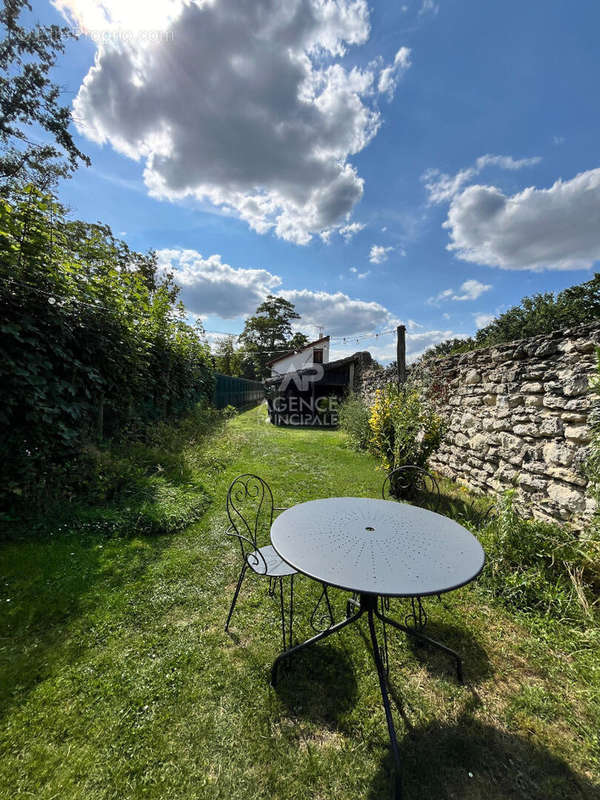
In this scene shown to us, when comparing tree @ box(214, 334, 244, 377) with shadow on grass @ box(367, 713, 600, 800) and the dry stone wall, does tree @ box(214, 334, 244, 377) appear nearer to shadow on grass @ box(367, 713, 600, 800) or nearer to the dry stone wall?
the dry stone wall

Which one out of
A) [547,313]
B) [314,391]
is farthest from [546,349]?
[547,313]

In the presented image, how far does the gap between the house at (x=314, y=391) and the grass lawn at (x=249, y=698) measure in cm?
948

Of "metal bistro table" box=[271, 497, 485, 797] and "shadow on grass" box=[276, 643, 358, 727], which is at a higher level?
"metal bistro table" box=[271, 497, 485, 797]

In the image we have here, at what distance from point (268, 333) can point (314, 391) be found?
18.2m

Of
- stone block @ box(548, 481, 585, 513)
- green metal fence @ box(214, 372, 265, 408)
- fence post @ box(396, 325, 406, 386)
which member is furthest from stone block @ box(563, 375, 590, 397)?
green metal fence @ box(214, 372, 265, 408)

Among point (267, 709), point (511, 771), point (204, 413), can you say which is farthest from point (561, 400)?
point (204, 413)

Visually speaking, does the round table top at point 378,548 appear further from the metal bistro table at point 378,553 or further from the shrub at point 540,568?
the shrub at point 540,568

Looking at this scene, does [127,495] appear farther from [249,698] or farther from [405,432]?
[405,432]

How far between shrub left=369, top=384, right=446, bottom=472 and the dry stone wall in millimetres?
533

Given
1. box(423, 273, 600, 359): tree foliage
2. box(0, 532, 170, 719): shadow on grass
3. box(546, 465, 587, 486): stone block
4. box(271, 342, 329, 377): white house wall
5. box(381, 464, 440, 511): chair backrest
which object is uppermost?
box(423, 273, 600, 359): tree foliage

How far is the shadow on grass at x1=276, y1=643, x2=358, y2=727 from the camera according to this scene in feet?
4.87

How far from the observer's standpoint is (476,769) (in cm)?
126

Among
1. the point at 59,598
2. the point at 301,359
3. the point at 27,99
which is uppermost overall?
the point at 27,99

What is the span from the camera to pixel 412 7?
376 cm
